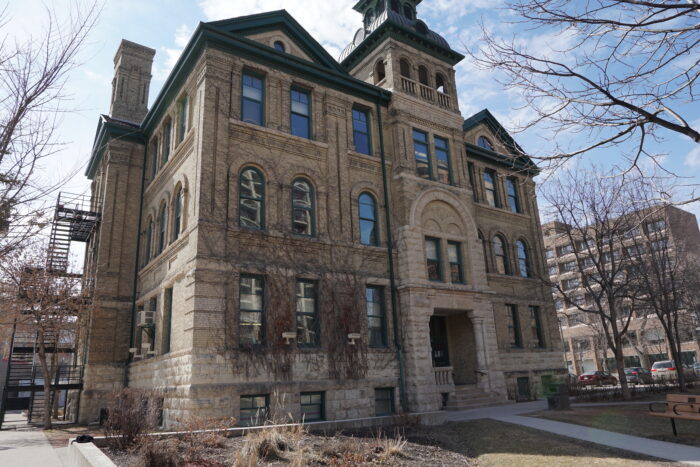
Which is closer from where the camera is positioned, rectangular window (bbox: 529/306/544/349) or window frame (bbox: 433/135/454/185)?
window frame (bbox: 433/135/454/185)

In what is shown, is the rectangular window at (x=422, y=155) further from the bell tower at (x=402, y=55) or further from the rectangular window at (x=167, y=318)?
the rectangular window at (x=167, y=318)

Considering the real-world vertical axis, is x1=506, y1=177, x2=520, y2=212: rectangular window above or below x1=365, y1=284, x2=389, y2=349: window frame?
above

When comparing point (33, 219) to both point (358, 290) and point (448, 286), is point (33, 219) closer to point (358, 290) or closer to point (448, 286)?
point (358, 290)

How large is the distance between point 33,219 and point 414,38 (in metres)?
20.6

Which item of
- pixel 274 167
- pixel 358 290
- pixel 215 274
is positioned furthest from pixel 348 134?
pixel 215 274

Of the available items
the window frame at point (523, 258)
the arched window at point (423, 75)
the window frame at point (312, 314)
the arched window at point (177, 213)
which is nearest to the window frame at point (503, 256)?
the window frame at point (523, 258)

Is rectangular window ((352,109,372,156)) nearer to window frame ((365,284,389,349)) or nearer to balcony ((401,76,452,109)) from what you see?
balcony ((401,76,452,109))

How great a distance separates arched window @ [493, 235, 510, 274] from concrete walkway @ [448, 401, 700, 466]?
9130 mm

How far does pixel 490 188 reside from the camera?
91.2ft

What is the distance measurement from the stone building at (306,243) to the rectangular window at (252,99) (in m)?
0.05

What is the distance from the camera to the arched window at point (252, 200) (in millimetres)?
17258

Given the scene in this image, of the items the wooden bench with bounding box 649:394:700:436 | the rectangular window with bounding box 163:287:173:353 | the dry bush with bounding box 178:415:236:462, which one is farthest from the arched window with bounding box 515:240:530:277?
the dry bush with bounding box 178:415:236:462

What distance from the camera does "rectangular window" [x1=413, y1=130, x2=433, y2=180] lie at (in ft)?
74.0

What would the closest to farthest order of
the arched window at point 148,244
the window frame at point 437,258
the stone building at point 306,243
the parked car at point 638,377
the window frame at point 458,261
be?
1. the stone building at point 306,243
2. the window frame at point 437,258
3. the window frame at point 458,261
4. the arched window at point 148,244
5. the parked car at point 638,377
